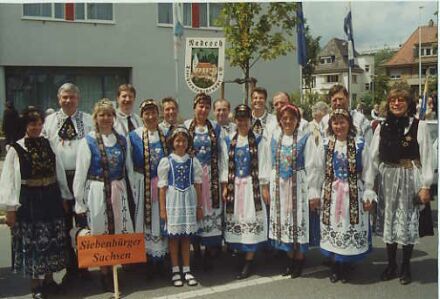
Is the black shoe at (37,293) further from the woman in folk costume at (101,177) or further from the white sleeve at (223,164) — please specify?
the white sleeve at (223,164)

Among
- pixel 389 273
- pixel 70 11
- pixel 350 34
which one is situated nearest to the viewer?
pixel 389 273

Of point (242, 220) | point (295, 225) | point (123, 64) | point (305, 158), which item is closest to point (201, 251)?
point (242, 220)

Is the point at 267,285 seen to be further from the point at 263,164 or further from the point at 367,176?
the point at 367,176

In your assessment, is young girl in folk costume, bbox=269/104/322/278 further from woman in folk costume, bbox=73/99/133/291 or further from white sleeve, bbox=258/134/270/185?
woman in folk costume, bbox=73/99/133/291

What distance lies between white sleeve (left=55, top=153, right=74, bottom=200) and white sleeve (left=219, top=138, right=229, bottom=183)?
1.56 metres

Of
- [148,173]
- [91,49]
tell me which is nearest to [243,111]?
[148,173]

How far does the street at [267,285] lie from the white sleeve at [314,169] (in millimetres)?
908

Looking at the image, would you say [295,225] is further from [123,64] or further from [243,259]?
Answer: [123,64]

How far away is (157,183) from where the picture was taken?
16.5 feet

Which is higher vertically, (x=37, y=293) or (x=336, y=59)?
(x=336, y=59)

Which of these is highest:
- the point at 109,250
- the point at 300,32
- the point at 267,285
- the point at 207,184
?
the point at 300,32

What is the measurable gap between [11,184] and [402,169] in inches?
143

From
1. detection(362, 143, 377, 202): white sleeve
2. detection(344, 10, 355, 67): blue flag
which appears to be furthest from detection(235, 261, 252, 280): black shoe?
detection(344, 10, 355, 67): blue flag

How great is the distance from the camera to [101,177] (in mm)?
4711
